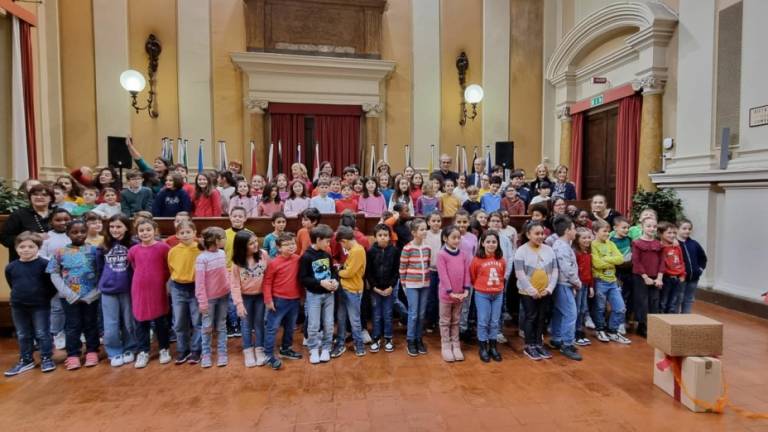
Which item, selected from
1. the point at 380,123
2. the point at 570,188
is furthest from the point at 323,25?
the point at 570,188

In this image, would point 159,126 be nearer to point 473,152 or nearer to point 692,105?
point 473,152

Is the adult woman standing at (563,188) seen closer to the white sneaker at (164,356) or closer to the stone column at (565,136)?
the stone column at (565,136)

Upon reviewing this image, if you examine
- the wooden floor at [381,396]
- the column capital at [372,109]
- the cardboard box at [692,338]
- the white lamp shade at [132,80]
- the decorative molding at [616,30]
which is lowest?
the wooden floor at [381,396]

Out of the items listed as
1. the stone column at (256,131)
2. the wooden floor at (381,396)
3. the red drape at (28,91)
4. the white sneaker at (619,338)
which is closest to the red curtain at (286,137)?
the stone column at (256,131)

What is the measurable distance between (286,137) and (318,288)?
598 cm

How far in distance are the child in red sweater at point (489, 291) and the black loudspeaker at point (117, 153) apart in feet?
22.4

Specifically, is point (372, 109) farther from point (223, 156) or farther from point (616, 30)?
point (616, 30)

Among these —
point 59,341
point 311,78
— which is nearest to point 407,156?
point 311,78

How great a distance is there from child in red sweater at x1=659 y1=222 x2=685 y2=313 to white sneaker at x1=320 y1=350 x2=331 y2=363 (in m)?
3.57

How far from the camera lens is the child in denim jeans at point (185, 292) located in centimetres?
367

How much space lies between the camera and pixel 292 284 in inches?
149

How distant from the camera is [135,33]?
27.3 feet

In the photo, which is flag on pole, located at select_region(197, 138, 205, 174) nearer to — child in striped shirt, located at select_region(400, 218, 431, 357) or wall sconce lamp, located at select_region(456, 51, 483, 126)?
wall sconce lamp, located at select_region(456, 51, 483, 126)

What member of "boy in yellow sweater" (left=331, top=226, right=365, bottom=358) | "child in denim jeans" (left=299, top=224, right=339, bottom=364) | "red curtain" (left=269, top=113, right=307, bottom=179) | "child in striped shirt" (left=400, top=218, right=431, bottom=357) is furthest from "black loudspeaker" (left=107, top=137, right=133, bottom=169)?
"child in striped shirt" (left=400, top=218, right=431, bottom=357)
